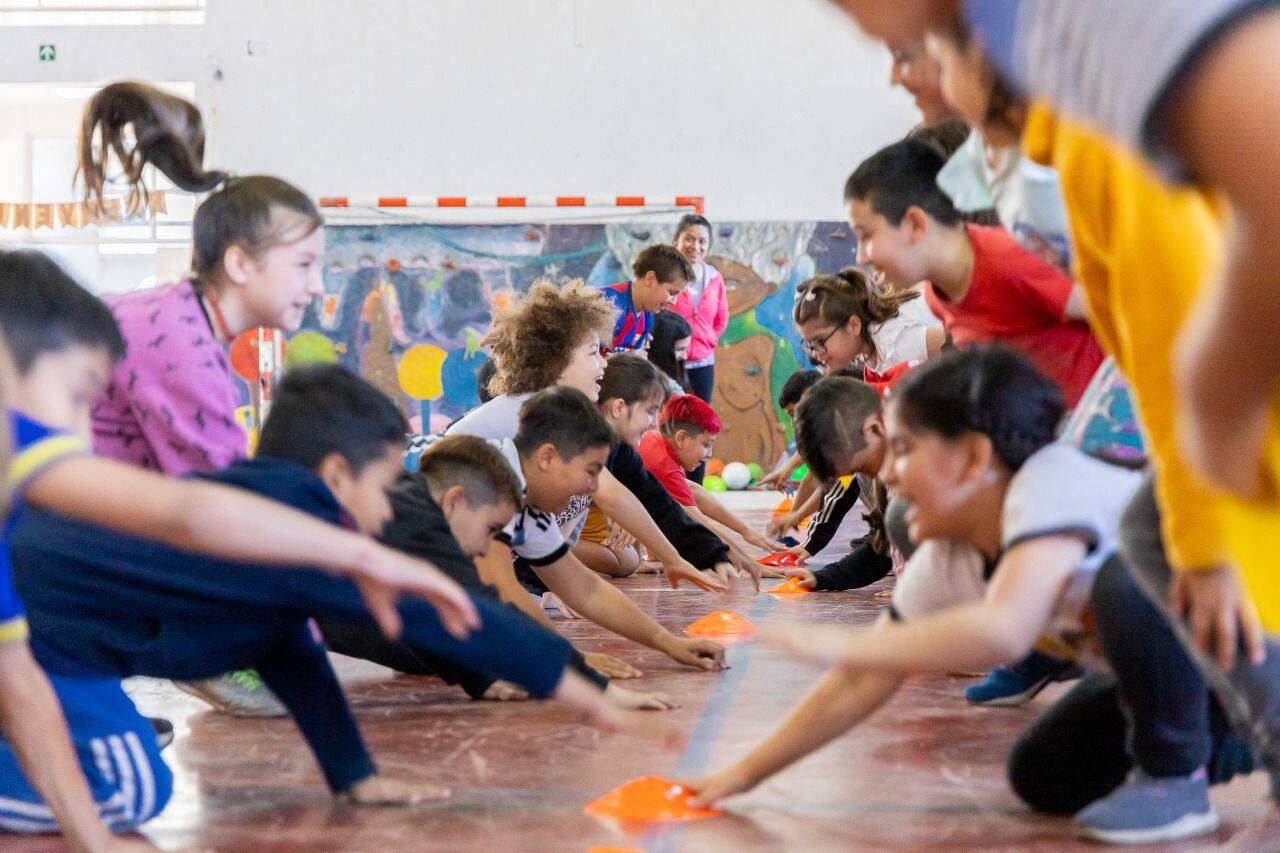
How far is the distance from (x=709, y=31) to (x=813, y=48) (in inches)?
30.7

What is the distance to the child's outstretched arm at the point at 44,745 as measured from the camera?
1483 millimetres

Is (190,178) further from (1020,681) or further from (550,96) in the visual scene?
(550,96)

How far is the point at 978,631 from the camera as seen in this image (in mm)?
1371

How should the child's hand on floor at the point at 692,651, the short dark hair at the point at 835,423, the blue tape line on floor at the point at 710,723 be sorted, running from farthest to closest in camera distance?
the short dark hair at the point at 835,423 → the child's hand on floor at the point at 692,651 → the blue tape line on floor at the point at 710,723

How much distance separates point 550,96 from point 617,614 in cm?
779

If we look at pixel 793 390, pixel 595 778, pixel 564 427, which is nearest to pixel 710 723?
pixel 595 778

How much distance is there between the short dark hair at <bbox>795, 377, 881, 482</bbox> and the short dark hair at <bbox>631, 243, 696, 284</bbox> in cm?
269

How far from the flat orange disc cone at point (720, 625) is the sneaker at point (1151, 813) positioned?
161 cm

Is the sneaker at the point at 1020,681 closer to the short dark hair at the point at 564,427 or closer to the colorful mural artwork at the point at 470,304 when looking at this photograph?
the short dark hair at the point at 564,427

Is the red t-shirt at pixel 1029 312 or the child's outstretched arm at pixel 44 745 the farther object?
the red t-shirt at pixel 1029 312

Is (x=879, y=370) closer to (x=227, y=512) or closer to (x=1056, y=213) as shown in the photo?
(x=1056, y=213)

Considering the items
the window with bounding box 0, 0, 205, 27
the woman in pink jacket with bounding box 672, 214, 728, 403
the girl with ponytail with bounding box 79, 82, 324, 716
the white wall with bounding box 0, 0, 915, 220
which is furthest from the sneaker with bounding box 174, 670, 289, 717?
the window with bounding box 0, 0, 205, 27

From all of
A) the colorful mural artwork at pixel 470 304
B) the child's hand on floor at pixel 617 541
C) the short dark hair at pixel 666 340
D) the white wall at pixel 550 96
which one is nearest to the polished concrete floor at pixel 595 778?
the child's hand on floor at pixel 617 541

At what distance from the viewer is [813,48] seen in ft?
32.9
